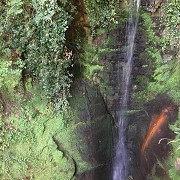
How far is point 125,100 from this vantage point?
7930 mm

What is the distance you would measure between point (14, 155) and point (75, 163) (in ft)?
4.56

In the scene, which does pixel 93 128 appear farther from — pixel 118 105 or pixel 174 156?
pixel 174 156

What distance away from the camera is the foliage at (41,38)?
543 centimetres

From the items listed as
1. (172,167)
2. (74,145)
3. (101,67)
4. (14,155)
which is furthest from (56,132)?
(172,167)

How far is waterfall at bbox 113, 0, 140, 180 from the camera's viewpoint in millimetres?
7539

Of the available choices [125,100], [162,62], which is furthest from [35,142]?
[162,62]

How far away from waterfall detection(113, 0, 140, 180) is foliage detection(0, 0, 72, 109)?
2242 mm

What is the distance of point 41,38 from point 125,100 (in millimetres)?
3235

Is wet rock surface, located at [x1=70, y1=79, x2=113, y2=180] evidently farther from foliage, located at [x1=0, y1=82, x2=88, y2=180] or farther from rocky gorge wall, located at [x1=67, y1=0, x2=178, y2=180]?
foliage, located at [x1=0, y1=82, x2=88, y2=180]

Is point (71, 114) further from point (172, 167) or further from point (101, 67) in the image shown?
point (172, 167)

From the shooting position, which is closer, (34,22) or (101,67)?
(34,22)

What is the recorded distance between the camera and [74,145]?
669 centimetres

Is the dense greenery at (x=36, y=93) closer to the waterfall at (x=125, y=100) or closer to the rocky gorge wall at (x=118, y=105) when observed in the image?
the rocky gorge wall at (x=118, y=105)

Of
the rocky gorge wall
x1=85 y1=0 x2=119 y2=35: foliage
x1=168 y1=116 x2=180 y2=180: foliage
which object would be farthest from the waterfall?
x1=168 y1=116 x2=180 y2=180: foliage
